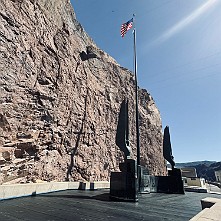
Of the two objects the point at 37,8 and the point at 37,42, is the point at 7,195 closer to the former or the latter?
the point at 37,42

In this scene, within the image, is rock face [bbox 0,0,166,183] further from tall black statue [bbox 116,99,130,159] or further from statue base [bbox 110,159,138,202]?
tall black statue [bbox 116,99,130,159]

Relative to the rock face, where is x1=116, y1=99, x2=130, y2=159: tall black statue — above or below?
below

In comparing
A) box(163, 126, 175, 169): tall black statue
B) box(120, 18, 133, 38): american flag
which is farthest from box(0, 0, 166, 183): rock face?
box(163, 126, 175, 169): tall black statue

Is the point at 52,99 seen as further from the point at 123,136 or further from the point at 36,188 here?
the point at 123,136

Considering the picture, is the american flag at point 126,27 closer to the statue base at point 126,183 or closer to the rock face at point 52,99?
the rock face at point 52,99

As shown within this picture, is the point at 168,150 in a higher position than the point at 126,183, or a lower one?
higher

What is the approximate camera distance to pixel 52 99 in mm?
16625

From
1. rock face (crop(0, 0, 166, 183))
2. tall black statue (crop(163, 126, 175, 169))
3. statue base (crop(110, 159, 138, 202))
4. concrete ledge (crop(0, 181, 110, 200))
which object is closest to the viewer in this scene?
concrete ledge (crop(0, 181, 110, 200))

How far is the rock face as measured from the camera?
12.7 m

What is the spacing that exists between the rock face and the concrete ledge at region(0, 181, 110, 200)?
264cm

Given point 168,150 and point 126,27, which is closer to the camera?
point 168,150

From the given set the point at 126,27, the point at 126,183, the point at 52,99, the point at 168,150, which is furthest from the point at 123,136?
the point at 126,27

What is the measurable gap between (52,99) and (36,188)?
8804 millimetres

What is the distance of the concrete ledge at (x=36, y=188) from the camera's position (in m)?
7.57
